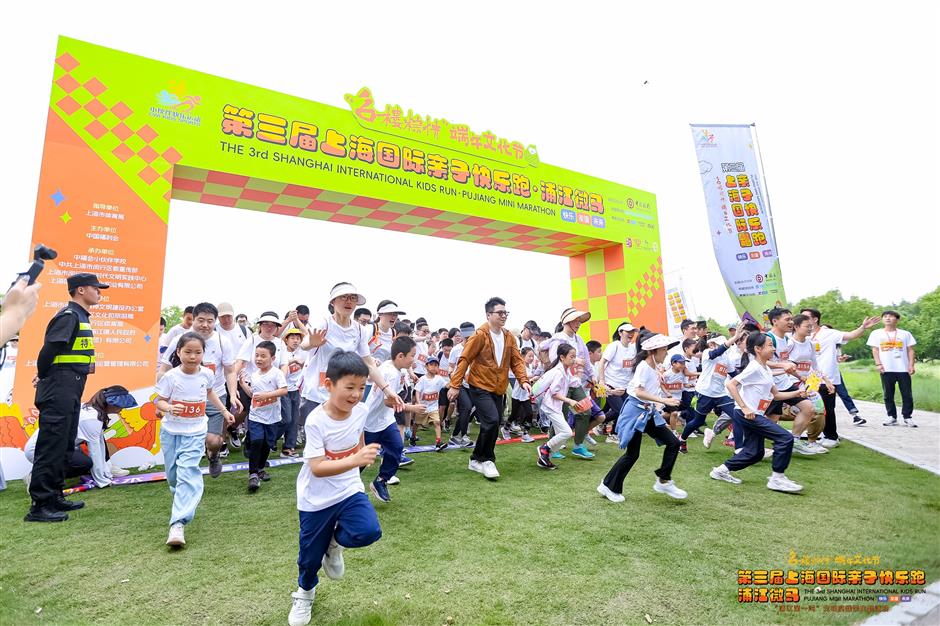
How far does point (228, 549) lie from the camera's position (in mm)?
3201

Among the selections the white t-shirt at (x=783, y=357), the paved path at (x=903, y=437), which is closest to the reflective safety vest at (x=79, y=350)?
the white t-shirt at (x=783, y=357)

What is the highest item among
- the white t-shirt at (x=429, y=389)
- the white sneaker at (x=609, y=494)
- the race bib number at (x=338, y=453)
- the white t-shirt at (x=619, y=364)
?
the white t-shirt at (x=619, y=364)

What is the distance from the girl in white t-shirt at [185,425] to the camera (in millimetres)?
3420

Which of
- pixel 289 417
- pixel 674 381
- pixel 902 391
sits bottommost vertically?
pixel 902 391

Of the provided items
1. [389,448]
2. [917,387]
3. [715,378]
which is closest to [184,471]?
[389,448]

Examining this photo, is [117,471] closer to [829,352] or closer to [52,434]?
[52,434]

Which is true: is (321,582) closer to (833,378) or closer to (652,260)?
(833,378)

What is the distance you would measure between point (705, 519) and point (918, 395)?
1105 cm

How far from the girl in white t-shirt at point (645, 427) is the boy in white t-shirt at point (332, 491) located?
2595 millimetres

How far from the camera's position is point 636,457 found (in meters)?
4.25

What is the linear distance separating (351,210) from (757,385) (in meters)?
6.61

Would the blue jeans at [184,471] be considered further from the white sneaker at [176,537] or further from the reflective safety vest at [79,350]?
the reflective safety vest at [79,350]

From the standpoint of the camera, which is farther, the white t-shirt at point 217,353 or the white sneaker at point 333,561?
the white t-shirt at point 217,353

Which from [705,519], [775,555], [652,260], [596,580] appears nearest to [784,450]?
[705,519]
